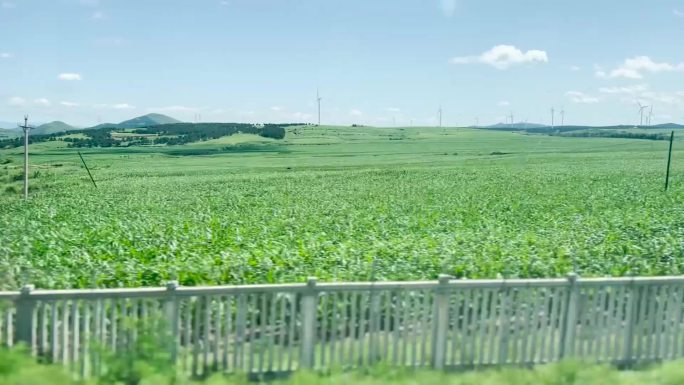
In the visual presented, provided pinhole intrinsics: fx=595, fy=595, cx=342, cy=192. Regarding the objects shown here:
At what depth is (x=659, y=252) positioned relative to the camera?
12.7 metres

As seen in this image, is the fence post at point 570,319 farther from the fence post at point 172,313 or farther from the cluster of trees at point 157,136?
the cluster of trees at point 157,136

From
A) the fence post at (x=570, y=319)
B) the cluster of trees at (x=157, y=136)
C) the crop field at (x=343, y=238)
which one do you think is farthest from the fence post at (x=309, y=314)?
the cluster of trees at (x=157, y=136)

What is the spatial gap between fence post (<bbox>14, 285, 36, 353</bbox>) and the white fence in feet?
0.03

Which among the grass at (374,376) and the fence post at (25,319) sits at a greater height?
the fence post at (25,319)

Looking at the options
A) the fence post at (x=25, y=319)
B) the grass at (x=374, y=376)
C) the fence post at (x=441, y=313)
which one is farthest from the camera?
the fence post at (x=441, y=313)

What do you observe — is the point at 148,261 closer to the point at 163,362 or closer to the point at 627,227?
the point at 163,362

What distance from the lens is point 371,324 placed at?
21.0ft

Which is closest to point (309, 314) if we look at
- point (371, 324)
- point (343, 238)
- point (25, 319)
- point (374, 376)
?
point (371, 324)

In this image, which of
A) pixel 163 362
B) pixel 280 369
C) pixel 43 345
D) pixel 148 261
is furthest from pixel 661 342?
pixel 148 261

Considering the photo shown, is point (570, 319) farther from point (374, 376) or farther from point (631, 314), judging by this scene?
point (374, 376)

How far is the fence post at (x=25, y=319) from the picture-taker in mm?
5930

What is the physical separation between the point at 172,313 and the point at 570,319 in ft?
14.3

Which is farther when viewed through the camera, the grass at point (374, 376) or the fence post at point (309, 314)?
the fence post at point (309, 314)

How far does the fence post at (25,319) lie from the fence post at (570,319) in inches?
222
